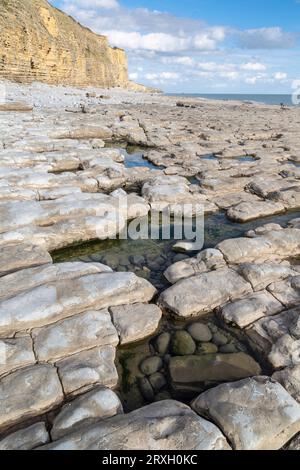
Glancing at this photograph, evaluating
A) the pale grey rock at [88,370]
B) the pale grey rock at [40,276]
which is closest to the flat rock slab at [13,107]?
the pale grey rock at [40,276]

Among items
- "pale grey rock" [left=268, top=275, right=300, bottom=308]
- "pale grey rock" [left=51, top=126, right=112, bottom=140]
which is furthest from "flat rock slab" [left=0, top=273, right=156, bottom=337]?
"pale grey rock" [left=51, top=126, right=112, bottom=140]

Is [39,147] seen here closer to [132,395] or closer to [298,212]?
[298,212]

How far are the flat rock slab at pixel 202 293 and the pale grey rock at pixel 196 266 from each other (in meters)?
0.30

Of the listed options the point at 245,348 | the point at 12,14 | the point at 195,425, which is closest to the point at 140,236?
the point at 245,348

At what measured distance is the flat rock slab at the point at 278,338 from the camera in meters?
4.80

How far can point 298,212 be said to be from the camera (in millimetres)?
10633

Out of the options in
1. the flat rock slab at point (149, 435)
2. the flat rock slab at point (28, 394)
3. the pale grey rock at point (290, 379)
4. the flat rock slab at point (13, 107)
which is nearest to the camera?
the flat rock slab at point (149, 435)

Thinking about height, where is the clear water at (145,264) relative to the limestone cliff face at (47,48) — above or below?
below

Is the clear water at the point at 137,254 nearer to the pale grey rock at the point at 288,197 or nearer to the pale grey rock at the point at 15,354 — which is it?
the pale grey rock at the point at 288,197

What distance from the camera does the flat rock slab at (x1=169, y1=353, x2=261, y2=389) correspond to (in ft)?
15.5

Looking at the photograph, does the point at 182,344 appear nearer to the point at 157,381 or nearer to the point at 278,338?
the point at 157,381

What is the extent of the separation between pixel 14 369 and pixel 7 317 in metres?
0.87

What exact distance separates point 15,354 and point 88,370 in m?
1.06

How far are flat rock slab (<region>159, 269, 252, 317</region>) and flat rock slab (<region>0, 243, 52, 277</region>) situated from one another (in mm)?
2668
